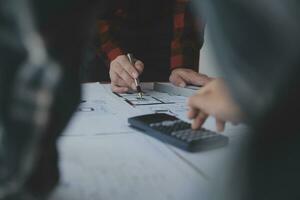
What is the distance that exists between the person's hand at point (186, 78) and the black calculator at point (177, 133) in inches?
16.5

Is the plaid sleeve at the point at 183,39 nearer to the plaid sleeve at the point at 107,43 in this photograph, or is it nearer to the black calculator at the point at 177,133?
the plaid sleeve at the point at 107,43

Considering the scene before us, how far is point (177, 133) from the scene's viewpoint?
0.63 m

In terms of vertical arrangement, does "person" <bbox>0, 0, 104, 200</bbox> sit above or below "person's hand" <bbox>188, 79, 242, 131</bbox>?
above

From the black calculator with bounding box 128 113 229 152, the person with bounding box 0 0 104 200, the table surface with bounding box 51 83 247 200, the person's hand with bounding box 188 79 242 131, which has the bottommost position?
the table surface with bounding box 51 83 247 200

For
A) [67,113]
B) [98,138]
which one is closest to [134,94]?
[98,138]

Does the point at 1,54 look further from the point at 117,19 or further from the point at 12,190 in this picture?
the point at 117,19

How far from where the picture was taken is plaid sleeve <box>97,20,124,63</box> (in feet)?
4.21

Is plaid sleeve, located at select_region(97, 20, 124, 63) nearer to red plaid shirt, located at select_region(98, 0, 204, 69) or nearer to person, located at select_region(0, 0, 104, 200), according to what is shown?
red plaid shirt, located at select_region(98, 0, 204, 69)

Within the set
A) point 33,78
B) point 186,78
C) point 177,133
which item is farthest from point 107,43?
point 33,78

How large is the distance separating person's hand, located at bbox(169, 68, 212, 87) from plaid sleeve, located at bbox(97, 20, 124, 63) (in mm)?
194

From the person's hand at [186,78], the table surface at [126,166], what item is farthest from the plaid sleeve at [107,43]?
the table surface at [126,166]

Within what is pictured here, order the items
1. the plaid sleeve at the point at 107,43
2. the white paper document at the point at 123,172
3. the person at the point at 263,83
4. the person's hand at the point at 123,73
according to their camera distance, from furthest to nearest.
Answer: the plaid sleeve at the point at 107,43, the person's hand at the point at 123,73, the white paper document at the point at 123,172, the person at the point at 263,83

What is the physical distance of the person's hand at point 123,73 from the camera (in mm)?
1099

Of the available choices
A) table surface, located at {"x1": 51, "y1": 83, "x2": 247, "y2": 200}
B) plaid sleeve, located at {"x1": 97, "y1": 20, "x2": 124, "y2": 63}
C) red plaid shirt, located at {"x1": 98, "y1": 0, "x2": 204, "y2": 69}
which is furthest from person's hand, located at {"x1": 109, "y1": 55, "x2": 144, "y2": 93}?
table surface, located at {"x1": 51, "y1": 83, "x2": 247, "y2": 200}
